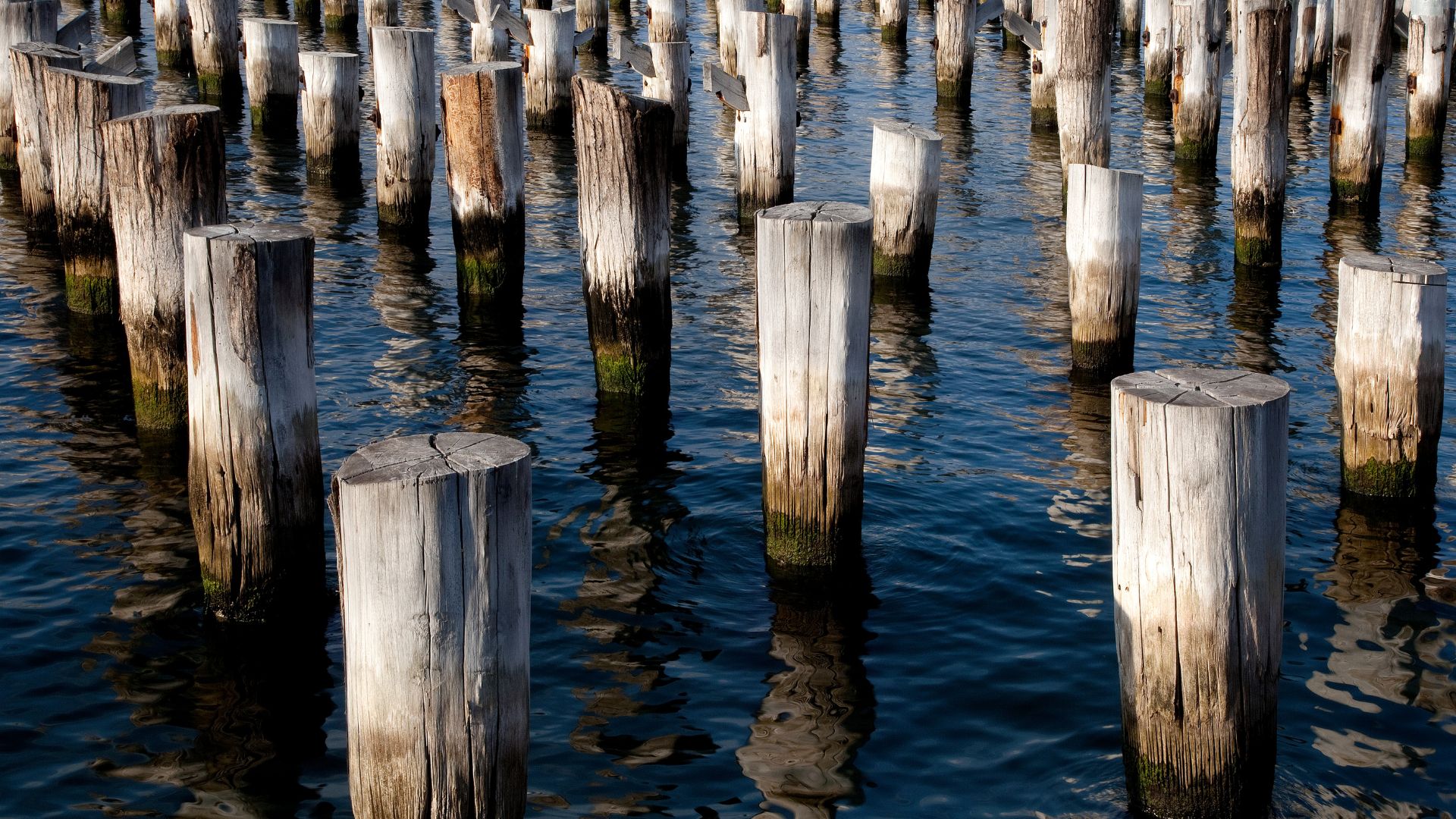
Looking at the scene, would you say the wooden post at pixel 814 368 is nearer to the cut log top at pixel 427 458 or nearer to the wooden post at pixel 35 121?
the cut log top at pixel 427 458

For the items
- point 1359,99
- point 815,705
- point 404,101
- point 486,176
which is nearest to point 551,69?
point 404,101

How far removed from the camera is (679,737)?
679 centimetres

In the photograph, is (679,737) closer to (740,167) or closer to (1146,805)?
(1146,805)

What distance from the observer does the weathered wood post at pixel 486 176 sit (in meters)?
11.5

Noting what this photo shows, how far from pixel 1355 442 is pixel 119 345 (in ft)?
28.1

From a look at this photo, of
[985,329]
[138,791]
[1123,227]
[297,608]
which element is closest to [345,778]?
[138,791]

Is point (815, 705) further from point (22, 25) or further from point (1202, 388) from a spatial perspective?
point (22, 25)

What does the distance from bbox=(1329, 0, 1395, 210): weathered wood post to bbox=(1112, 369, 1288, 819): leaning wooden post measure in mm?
10685

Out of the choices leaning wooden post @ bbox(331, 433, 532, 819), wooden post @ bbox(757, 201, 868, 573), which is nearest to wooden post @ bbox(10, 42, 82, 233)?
wooden post @ bbox(757, 201, 868, 573)

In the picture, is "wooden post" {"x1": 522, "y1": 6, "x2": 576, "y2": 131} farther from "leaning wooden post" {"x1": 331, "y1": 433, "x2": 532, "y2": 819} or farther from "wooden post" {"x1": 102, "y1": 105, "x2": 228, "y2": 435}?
"leaning wooden post" {"x1": 331, "y1": 433, "x2": 532, "y2": 819}

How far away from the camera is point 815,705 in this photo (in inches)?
278

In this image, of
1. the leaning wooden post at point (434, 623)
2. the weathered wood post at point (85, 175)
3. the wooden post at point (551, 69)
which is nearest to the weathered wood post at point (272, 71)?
the wooden post at point (551, 69)

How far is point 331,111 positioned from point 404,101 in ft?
8.52

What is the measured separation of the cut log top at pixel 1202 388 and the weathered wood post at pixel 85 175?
6982 millimetres
